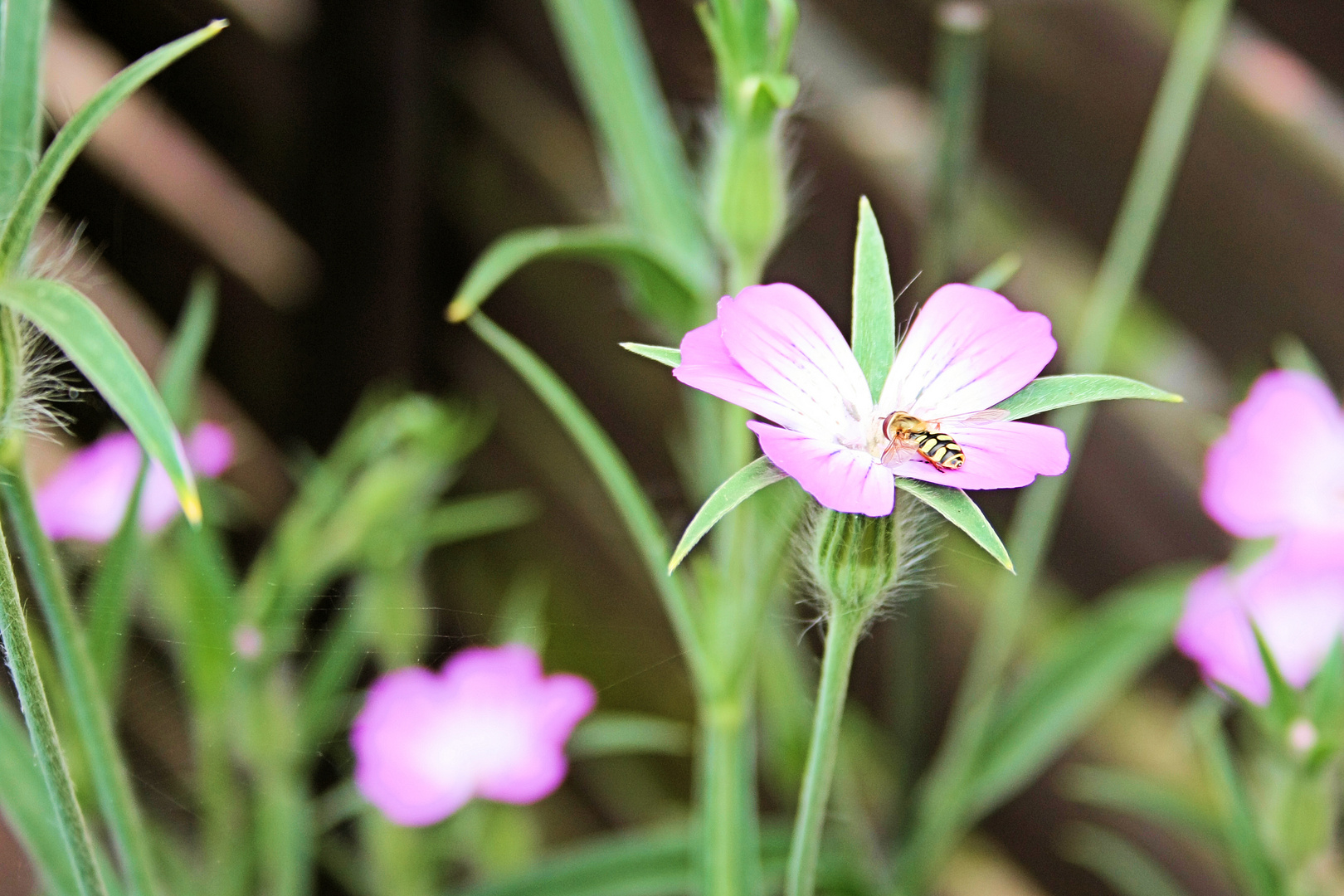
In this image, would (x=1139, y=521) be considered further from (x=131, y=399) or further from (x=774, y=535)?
(x=131, y=399)

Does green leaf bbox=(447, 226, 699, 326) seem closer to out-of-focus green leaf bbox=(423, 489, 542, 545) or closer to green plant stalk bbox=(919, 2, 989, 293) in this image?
green plant stalk bbox=(919, 2, 989, 293)

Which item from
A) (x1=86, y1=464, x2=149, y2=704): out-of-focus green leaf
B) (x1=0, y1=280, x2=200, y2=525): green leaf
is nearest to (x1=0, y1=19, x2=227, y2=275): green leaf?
(x1=0, y1=280, x2=200, y2=525): green leaf

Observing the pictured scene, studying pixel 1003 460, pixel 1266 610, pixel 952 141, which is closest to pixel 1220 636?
pixel 1266 610

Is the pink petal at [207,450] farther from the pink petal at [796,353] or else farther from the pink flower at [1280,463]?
the pink flower at [1280,463]

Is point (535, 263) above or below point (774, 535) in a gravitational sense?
above

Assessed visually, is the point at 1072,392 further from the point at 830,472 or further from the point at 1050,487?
the point at 1050,487

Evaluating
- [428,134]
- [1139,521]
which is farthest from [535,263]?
[1139,521]

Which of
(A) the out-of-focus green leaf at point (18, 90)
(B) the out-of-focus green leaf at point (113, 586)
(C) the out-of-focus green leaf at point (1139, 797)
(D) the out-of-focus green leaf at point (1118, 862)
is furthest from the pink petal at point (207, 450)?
(D) the out-of-focus green leaf at point (1118, 862)
